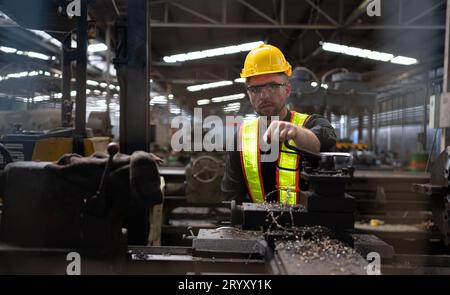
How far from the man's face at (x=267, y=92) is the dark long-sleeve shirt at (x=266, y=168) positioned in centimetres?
19

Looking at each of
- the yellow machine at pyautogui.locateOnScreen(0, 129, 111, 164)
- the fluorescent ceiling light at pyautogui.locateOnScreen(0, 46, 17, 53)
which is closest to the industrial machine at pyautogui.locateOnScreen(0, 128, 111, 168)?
the yellow machine at pyautogui.locateOnScreen(0, 129, 111, 164)

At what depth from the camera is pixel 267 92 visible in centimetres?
200

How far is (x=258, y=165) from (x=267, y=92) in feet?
1.29

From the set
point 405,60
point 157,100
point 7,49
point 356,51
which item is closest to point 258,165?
point 7,49

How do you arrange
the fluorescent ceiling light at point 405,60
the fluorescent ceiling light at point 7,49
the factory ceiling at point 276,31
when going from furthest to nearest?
the fluorescent ceiling light at point 405,60 < the factory ceiling at point 276,31 < the fluorescent ceiling light at point 7,49

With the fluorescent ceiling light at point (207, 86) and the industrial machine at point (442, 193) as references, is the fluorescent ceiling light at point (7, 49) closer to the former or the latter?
the industrial machine at point (442, 193)

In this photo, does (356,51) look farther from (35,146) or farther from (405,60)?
(35,146)

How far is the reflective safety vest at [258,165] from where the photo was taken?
192 centimetres

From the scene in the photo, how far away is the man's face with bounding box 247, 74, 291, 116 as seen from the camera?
2.00m

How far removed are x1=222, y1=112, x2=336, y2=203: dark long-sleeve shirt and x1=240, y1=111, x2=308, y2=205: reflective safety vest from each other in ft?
0.15

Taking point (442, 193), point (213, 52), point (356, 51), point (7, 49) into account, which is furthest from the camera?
point (213, 52)

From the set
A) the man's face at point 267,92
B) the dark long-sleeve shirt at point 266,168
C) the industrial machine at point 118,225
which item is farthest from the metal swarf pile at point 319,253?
the man's face at point 267,92

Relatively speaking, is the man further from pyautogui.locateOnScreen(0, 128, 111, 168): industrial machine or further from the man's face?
pyautogui.locateOnScreen(0, 128, 111, 168): industrial machine
